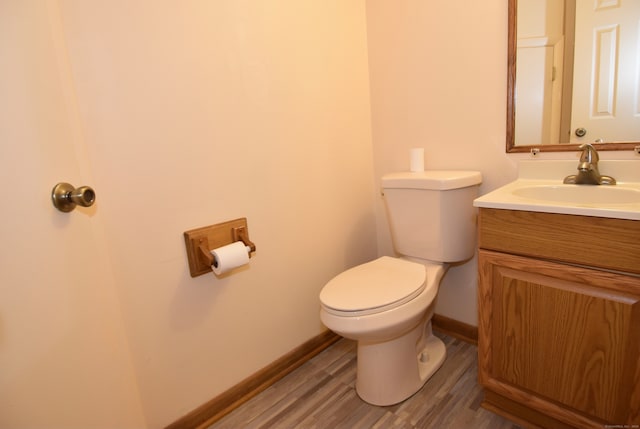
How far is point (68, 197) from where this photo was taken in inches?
30.6

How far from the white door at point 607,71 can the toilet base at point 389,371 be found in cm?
103

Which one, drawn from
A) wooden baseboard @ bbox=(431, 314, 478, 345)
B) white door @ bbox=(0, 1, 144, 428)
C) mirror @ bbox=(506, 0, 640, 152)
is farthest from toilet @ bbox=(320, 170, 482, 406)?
white door @ bbox=(0, 1, 144, 428)

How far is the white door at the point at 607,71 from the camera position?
1.17 meters

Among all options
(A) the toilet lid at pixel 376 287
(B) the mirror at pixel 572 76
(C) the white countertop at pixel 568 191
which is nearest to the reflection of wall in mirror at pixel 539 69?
(B) the mirror at pixel 572 76

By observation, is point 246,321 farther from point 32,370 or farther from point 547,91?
point 547,91

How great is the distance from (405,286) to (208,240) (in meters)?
0.75

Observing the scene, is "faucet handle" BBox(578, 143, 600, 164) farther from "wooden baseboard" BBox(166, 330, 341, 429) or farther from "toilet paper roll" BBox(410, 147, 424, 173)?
"wooden baseboard" BBox(166, 330, 341, 429)

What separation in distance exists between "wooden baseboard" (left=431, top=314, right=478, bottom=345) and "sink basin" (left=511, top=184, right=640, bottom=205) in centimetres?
77

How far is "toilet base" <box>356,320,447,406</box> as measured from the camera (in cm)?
138

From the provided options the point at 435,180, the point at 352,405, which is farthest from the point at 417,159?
the point at 352,405

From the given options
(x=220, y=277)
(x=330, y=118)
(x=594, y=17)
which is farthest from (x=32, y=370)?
Result: (x=594, y=17)

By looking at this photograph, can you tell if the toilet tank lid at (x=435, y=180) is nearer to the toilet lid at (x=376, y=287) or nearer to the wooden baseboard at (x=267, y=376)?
the toilet lid at (x=376, y=287)

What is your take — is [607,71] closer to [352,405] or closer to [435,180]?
[435,180]

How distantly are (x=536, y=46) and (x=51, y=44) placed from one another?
157cm
